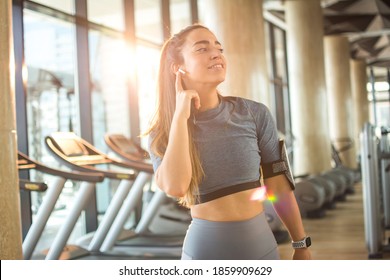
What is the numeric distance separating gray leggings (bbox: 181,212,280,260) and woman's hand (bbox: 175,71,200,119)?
28cm

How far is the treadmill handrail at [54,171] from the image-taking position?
3287 millimetres

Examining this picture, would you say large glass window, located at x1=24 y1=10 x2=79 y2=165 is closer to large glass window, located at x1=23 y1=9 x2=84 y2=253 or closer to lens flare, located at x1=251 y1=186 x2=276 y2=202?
large glass window, located at x1=23 y1=9 x2=84 y2=253

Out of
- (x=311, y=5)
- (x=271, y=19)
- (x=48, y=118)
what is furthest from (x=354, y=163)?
(x=48, y=118)

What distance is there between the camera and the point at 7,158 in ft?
7.47

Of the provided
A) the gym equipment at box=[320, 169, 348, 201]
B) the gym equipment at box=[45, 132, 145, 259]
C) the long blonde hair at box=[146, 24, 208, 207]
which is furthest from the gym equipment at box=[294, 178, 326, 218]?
the long blonde hair at box=[146, 24, 208, 207]

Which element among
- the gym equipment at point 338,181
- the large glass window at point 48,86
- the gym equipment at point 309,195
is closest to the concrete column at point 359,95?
the gym equipment at point 338,181

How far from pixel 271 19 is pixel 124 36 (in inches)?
212

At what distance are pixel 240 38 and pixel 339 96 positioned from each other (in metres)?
8.12

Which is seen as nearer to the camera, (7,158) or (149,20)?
(7,158)

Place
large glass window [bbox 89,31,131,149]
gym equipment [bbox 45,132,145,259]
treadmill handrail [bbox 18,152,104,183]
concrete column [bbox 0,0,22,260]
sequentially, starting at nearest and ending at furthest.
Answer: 1. concrete column [bbox 0,0,22,260]
2. treadmill handrail [bbox 18,152,104,183]
3. gym equipment [bbox 45,132,145,259]
4. large glass window [bbox 89,31,131,149]

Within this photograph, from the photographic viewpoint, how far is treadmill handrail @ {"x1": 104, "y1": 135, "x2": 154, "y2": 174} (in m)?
4.27

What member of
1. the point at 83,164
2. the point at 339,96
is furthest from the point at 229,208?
the point at 339,96

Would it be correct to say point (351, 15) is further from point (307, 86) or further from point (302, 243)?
point (302, 243)

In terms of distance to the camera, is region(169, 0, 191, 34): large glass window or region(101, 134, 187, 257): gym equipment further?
region(169, 0, 191, 34): large glass window
